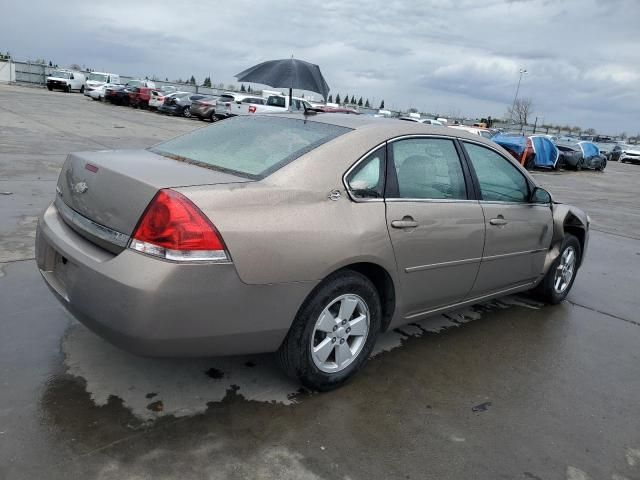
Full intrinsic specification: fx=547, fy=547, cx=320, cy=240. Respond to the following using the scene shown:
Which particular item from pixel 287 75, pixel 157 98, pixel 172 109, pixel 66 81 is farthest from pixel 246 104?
pixel 66 81

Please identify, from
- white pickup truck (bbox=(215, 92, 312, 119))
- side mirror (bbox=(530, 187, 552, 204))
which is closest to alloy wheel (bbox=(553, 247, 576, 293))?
side mirror (bbox=(530, 187, 552, 204))

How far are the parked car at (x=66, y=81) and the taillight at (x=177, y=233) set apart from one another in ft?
156

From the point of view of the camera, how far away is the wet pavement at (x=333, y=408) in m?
2.52

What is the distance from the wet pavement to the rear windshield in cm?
124

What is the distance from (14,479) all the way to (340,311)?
1718 millimetres

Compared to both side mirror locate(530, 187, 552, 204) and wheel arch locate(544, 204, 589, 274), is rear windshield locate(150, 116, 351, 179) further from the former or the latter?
wheel arch locate(544, 204, 589, 274)

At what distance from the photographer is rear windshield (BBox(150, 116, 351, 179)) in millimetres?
3080

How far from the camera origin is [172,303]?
246 cm

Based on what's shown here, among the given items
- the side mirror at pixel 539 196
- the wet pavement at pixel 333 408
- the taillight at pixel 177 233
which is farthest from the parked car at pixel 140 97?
the taillight at pixel 177 233

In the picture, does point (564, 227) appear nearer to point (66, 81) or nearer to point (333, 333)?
point (333, 333)

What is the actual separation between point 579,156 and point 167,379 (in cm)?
2742

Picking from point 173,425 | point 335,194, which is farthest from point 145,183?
point 173,425

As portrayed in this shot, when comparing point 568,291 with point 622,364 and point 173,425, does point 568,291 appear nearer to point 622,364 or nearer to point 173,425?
point 622,364

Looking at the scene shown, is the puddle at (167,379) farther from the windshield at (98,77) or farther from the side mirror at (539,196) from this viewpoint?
the windshield at (98,77)
